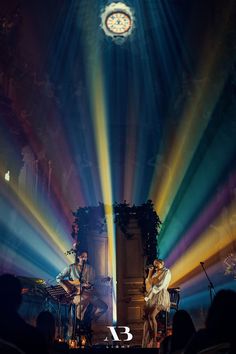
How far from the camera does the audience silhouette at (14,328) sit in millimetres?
2373

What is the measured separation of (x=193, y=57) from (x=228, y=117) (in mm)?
2758

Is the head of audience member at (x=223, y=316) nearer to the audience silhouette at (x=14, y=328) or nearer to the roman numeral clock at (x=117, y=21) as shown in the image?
the audience silhouette at (x=14, y=328)

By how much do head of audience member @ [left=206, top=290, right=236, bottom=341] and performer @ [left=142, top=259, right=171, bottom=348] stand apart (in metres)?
6.79

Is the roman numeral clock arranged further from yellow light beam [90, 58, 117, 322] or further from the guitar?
the guitar

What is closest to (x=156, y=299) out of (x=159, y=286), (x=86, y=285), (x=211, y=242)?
(x=159, y=286)

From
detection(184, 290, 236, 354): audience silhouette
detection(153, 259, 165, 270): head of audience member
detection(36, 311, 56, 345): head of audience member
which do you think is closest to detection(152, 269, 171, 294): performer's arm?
detection(153, 259, 165, 270): head of audience member

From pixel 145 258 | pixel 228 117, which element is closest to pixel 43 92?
pixel 228 117

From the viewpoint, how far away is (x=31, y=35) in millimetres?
16641

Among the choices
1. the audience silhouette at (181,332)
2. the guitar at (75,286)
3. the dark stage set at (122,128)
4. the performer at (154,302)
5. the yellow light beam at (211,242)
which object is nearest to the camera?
the audience silhouette at (181,332)

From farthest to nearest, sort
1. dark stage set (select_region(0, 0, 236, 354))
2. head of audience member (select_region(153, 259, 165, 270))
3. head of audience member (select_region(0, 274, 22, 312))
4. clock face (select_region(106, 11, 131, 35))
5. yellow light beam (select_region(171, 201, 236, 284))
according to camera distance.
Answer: clock face (select_region(106, 11, 131, 35)) → yellow light beam (select_region(171, 201, 236, 284)) → dark stage set (select_region(0, 0, 236, 354)) → head of audience member (select_region(153, 259, 165, 270)) → head of audience member (select_region(0, 274, 22, 312))

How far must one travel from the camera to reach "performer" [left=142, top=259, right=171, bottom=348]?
9062mm

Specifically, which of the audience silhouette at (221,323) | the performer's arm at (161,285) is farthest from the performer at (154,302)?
the audience silhouette at (221,323)

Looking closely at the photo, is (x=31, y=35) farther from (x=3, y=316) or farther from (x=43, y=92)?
(x=3, y=316)

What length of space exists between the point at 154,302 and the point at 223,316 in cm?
692
